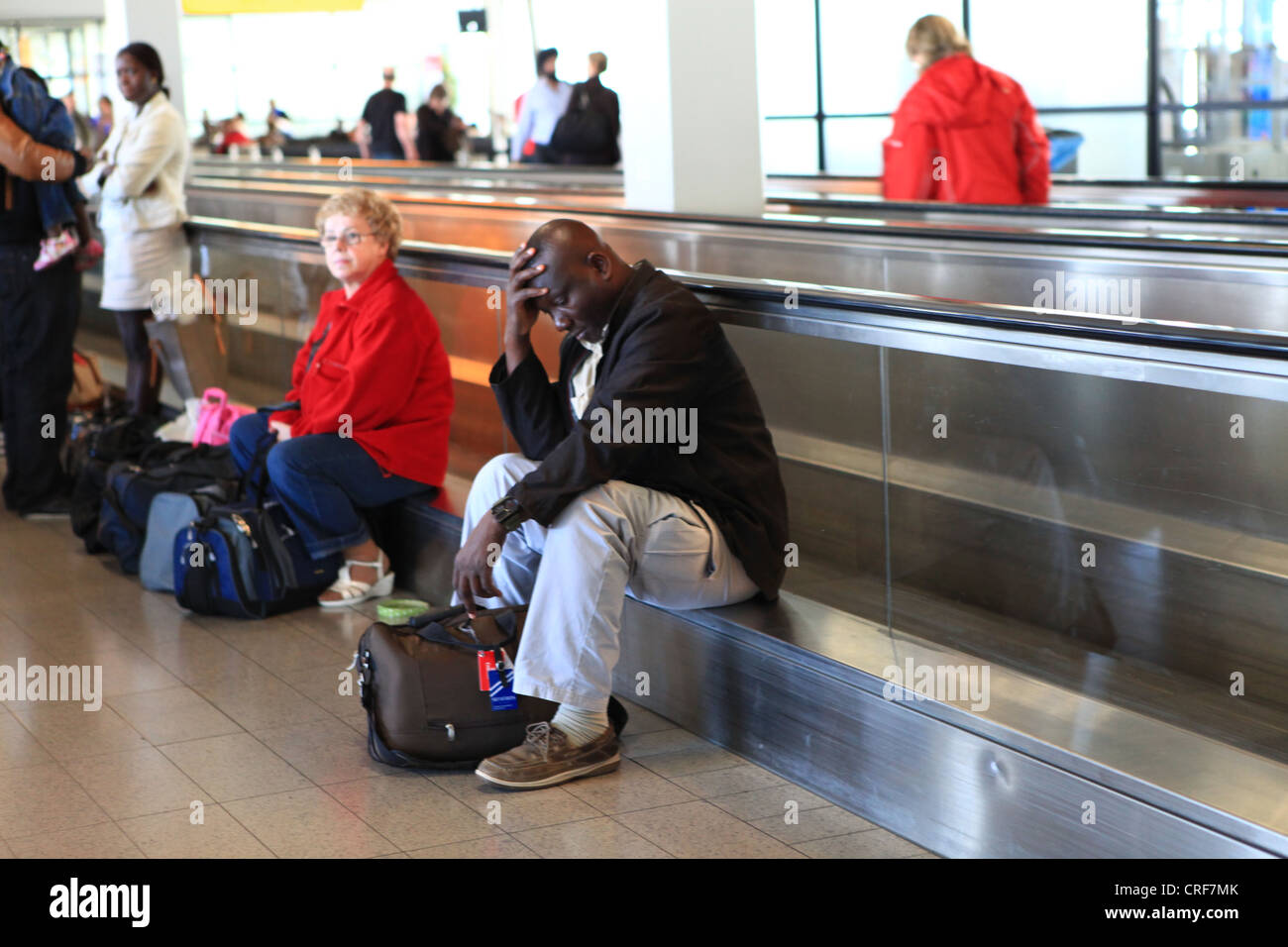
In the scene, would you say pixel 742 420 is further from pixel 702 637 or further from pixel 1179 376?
pixel 1179 376

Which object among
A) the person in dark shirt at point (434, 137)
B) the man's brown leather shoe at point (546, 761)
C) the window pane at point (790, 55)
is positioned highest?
the window pane at point (790, 55)

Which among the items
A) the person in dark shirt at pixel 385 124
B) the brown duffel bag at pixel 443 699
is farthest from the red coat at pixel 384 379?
the person in dark shirt at pixel 385 124

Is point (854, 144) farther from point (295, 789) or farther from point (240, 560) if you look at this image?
point (295, 789)

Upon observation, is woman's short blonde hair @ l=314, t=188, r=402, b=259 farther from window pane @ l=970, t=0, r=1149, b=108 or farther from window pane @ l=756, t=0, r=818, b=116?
window pane @ l=756, t=0, r=818, b=116

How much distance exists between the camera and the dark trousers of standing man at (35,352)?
611cm

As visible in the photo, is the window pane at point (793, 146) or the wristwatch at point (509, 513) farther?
the window pane at point (793, 146)

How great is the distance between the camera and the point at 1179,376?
2686 millimetres

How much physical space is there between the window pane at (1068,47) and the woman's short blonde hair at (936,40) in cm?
534

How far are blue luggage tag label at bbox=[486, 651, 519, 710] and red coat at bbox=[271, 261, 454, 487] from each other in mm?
1591

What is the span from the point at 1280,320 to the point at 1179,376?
301 centimetres

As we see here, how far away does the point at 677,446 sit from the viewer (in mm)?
3625

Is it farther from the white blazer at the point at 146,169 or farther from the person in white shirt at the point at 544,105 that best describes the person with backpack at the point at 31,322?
the person in white shirt at the point at 544,105

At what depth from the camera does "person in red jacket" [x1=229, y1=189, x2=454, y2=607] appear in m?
4.89

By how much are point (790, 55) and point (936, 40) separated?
8.65m
